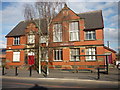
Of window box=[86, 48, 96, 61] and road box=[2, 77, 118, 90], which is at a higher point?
window box=[86, 48, 96, 61]

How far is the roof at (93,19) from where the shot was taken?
2108cm

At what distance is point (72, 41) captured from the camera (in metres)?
21.9

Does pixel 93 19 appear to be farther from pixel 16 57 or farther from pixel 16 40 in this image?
pixel 16 57

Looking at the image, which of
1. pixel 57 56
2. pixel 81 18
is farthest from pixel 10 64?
pixel 81 18

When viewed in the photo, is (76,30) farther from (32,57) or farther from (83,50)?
(32,57)

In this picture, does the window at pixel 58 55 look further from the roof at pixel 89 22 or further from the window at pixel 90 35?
the roof at pixel 89 22

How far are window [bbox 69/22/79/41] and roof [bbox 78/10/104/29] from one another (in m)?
1.83

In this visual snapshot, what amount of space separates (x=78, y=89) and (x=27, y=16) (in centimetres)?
1287

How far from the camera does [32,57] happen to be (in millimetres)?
24203

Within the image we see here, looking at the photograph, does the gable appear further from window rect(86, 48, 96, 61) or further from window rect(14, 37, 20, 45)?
window rect(14, 37, 20, 45)

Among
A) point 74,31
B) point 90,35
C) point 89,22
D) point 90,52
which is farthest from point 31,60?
point 89,22

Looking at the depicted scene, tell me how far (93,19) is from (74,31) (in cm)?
399

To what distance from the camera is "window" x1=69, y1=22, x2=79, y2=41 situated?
22.2 metres

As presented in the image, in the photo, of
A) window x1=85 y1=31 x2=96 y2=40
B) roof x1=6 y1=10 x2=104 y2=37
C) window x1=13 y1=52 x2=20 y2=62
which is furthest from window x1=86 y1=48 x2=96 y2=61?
window x1=13 y1=52 x2=20 y2=62
